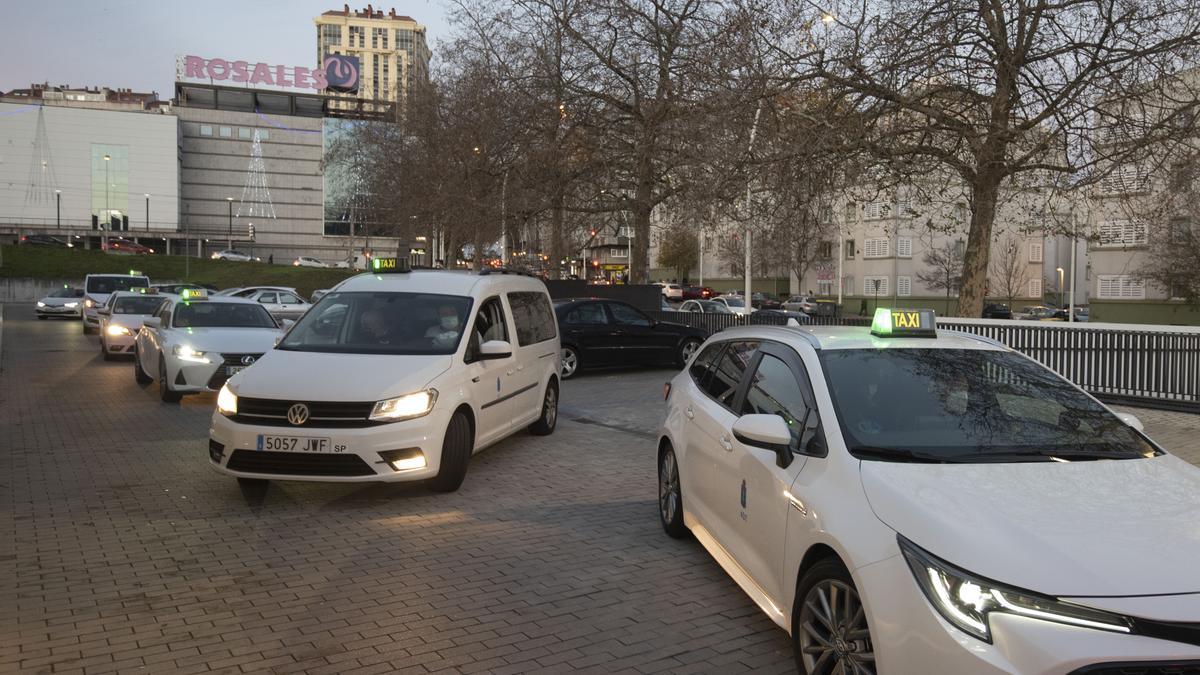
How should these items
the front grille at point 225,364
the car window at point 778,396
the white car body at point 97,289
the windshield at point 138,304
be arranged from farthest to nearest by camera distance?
1. the white car body at point 97,289
2. the windshield at point 138,304
3. the front grille at point 225,364
4. the car window at point 778,396

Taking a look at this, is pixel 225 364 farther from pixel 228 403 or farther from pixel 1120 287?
pixel 1120 287

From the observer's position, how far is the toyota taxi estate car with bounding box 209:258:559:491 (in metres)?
6.79

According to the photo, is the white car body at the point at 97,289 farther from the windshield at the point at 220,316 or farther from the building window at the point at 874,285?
the building window at the point at 874,285

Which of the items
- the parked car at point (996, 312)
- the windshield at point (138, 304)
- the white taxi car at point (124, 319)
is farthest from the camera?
the parked car at point (996, 312)

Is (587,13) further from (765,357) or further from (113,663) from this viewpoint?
(113,663)

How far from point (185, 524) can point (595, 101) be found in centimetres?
1819

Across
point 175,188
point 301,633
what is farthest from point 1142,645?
point 175,188

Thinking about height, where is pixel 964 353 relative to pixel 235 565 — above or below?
above

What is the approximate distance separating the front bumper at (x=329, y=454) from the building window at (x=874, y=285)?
60.5 m

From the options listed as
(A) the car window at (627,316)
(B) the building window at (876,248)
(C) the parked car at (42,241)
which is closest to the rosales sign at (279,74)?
(C) the parked car at (42,241)

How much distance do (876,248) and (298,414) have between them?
6339cm

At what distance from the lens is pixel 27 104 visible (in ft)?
345

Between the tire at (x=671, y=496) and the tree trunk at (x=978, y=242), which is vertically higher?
the tree trunk at (x=978, y=242)

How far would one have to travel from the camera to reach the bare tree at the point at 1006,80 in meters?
12.9
